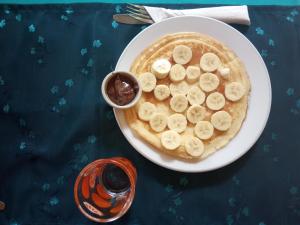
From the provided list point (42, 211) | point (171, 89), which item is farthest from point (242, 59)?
point (42, 211)

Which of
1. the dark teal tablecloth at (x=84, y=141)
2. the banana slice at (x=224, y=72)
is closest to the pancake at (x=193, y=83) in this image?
the banana slice at (x=224, y=72)

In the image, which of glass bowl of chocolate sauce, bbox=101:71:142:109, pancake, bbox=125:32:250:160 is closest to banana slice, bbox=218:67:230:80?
pancake, bbox=125:32:250:160

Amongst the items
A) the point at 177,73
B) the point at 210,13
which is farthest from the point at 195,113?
the point at 210,13

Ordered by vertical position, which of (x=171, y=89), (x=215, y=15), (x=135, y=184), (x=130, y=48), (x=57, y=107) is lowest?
(x=135, y=184)

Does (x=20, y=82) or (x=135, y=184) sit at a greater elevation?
(x=20, y=82)

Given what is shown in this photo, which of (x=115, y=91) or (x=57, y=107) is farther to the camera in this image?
(x=57, y=107)

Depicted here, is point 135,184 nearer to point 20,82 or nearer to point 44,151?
point 44,151
